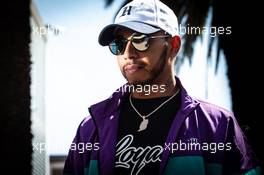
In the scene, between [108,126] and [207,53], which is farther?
[207,53]

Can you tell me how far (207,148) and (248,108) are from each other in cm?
43

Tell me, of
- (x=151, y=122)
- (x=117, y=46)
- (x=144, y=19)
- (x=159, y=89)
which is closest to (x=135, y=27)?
(x=144, y=19)

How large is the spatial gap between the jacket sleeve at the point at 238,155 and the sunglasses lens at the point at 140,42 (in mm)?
674

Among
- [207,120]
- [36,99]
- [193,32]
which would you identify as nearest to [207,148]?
[207,120]

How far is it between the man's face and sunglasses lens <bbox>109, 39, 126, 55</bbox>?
0.08 feet

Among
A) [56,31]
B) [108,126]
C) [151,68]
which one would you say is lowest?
[108,126]

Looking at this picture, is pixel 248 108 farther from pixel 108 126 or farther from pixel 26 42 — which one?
pixel 26 42

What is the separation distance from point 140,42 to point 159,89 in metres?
0.31

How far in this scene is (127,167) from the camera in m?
3.61

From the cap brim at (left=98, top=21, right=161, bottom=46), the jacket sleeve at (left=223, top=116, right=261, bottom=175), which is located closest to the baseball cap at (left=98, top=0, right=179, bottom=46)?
the cap brim at (left=98, top=21, right=161, bottom=46)

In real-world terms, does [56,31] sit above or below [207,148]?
above

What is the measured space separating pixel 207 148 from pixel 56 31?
1.18 m

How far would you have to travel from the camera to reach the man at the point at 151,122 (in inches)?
141

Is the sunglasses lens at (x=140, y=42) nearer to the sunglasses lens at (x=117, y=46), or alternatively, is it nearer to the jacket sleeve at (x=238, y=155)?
the sunglasses lens at (x=117, y=46)
